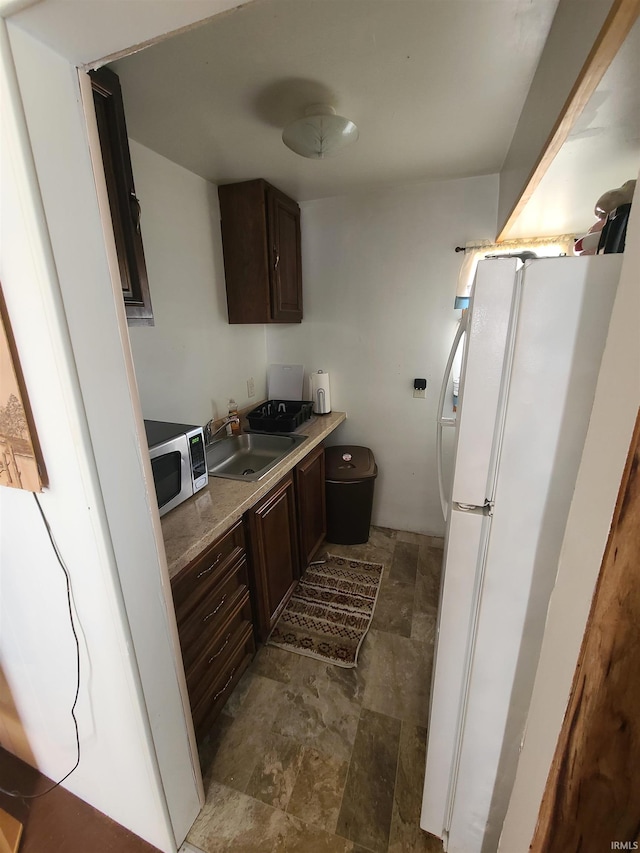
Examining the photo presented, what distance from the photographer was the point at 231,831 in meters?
1.08

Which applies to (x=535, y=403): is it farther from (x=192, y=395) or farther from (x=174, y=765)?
(x=192, y=395)

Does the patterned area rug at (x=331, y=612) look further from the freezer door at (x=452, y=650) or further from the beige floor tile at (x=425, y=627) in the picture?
the freezer door at (x=452, y=650)

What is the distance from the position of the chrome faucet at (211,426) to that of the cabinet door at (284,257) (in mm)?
672

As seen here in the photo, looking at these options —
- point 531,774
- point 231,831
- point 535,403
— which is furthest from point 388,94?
point 231,831

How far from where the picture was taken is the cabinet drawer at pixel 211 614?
1.14 metres

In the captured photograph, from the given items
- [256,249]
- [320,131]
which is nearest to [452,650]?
[320,131]

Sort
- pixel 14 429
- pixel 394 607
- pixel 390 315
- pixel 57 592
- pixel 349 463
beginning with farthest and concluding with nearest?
pixel 349 463
pixel 390 315
pixel 394 607
pixel 57 592
pixel 14 429

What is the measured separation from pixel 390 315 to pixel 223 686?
7.26 feet

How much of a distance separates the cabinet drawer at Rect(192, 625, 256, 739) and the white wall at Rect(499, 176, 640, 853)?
1.02 metres

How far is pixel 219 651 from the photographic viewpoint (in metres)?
1.32

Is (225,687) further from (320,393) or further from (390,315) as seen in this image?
(390,315)

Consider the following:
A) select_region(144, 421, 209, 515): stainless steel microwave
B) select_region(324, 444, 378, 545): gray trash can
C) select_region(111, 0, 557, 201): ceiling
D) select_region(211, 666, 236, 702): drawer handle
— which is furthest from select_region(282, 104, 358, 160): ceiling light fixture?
select_region(211, 666, 236, 702): drawer handle

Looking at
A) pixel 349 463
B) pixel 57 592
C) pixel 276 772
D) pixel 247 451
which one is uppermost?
pixel 57 592

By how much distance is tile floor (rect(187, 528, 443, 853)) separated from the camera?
3.51ft
